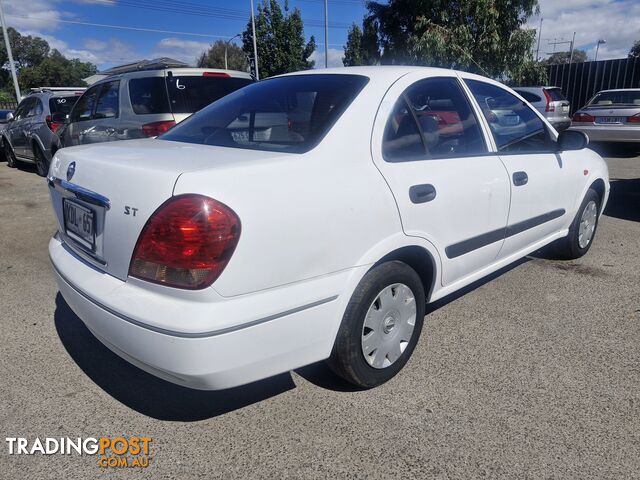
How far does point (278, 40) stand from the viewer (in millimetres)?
30344

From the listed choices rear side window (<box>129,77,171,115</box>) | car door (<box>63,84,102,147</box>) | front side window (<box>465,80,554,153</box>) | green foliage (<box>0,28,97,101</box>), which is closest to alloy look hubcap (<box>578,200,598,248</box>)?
front side window (<box>465,80,554,153</box>)

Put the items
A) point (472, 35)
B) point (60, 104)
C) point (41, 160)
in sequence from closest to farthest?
point (60, 104) < point (41, 160) < point (472, 35)

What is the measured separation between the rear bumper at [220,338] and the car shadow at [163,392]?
0.47 metres

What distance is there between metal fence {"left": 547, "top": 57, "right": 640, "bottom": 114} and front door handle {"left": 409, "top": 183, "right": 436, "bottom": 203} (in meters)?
18.0

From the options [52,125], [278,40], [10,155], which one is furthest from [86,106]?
[278,40]

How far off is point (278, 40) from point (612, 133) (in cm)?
2365

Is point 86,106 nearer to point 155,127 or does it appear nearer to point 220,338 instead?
point 155,127

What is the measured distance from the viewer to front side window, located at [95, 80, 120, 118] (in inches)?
236

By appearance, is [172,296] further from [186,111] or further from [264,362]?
[186,111]

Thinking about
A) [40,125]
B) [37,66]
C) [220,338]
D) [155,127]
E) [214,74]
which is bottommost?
[220,338]

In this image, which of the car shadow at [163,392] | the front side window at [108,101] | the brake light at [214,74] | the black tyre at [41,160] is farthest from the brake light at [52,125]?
the car shadow at [163,392]

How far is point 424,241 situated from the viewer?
2.55m

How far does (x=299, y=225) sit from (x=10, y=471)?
61.3 inches

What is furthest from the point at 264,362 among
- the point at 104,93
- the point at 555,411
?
the point at 104,93
